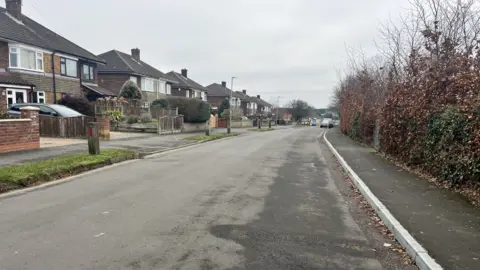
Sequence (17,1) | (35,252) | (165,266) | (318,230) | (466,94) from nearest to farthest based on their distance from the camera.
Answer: (165,266)
(35,252)
(318,230)
(466,94)
(17,1)

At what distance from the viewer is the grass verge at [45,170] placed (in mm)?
8240

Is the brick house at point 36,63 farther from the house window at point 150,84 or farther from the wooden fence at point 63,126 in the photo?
the house window at point 150,84

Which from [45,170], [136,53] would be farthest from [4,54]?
[136,53]

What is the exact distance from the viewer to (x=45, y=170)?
930 cm

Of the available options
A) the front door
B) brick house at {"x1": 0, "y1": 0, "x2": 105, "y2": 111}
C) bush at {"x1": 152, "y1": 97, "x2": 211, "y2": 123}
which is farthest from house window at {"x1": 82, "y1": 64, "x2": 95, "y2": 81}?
the front door

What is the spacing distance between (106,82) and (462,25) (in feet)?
125

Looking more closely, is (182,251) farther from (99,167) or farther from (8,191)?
(99,167)

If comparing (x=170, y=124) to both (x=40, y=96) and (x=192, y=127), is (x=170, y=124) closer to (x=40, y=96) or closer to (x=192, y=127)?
(x=192, y=127)

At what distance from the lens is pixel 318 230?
18.3ft

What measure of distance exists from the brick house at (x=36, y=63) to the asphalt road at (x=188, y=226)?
18.3 metres

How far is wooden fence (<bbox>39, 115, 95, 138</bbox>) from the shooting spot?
64.4ft

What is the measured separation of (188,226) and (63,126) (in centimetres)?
1662

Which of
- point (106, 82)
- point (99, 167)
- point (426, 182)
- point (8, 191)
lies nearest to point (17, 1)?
point (106, 82)

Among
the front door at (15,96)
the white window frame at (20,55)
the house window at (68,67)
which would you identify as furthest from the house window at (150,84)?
the front door at (15,96)
